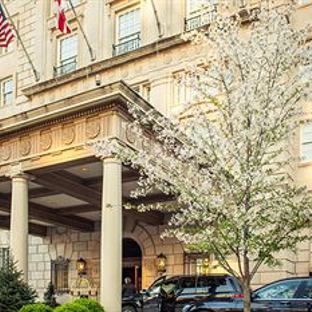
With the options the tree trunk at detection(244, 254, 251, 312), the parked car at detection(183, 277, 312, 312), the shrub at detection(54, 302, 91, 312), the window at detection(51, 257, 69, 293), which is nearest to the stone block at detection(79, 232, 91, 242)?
the window at detection(51, 257, 69, 293)

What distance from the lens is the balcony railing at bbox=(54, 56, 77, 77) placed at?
30805 mm

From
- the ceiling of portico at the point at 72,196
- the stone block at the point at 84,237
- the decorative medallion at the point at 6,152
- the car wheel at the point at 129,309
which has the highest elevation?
the decorative medallion at the point at 6,152

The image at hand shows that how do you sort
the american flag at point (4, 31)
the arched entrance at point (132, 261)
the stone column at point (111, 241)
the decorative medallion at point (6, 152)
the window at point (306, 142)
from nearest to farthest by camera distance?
1. the stone column at point (111, 241)
2. the decorative medallion at point (6, 152)
3. the window at point (306, 142)
4. the american flag at point (4, 31)
5. the arched entrance at point (132, 261)

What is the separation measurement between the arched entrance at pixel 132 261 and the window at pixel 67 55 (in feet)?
31.4

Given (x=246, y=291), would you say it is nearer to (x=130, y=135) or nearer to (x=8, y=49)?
(x=130, y=135)

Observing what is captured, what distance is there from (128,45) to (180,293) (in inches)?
577

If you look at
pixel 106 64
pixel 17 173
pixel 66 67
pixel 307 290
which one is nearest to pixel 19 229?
pixel 17 173

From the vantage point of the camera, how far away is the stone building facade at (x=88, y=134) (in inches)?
668

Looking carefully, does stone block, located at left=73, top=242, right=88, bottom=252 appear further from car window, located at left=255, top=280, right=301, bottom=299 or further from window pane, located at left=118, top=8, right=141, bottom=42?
car window, located at left=255, top=280, right=301, bottom=299

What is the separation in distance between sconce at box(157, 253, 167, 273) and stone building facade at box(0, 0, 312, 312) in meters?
0.24

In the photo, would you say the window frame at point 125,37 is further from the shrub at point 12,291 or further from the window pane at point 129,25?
the shrub at point 12,291

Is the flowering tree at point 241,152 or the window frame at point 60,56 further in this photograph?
the window frame at point 60,56

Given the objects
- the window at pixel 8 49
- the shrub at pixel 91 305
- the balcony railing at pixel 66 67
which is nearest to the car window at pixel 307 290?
the shrub at pixel 91 305

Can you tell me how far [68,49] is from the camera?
31.6 metres
